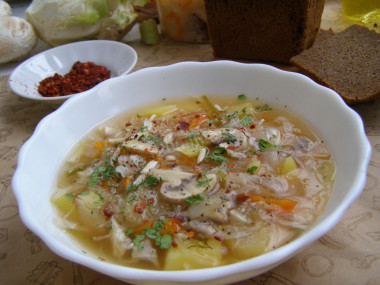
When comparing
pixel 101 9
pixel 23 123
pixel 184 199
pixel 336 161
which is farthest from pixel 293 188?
pixel 101 9

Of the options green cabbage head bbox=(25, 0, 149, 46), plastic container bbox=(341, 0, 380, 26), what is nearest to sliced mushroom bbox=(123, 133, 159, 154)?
green cabbage head bbox=(25, 0, 149, 46)

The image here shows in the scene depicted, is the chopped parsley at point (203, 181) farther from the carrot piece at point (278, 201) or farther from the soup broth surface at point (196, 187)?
the carrot piece at point (278, 201)

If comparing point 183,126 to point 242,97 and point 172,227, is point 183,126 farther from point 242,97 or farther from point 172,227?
point 172,227

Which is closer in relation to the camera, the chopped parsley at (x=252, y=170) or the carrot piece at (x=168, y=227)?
the carrot piece at (x=168, y=227)

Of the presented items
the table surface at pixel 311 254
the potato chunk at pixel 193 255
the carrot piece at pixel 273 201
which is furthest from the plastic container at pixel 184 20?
the potato chunk at pixel 193 255

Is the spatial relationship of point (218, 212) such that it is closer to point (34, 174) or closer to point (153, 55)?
point (34, 174)

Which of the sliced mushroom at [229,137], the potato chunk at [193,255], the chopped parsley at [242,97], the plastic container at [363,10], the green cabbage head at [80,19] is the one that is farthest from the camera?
the green cabbage head at [80,19]

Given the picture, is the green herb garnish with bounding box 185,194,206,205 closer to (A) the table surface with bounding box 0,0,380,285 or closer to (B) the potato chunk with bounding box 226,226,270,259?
(B) the potato chunk with bounding box 226,226,270,259
